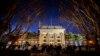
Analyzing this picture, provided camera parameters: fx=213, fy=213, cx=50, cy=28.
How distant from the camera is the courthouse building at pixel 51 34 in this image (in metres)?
60.4

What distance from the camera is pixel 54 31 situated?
2421 inches

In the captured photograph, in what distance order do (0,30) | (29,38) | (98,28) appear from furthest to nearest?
(29,38), (98,28), (0,30)

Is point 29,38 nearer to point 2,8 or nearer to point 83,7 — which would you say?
point 83,7

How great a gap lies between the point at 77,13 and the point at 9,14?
30.5ft

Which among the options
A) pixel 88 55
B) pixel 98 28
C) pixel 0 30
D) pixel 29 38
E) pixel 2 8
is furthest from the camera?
pixel 29 38

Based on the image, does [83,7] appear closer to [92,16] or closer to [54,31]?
[92,16]

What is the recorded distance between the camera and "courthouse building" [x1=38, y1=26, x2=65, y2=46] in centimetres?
6038

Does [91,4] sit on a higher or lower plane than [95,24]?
higher

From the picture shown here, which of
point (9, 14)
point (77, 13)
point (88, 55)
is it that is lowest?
point (88, 55)

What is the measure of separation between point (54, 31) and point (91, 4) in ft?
156

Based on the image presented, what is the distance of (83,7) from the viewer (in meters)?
14.8

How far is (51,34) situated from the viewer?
2450 inches

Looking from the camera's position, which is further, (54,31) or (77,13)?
(54,31)

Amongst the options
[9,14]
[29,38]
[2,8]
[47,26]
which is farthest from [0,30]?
[47,26]
